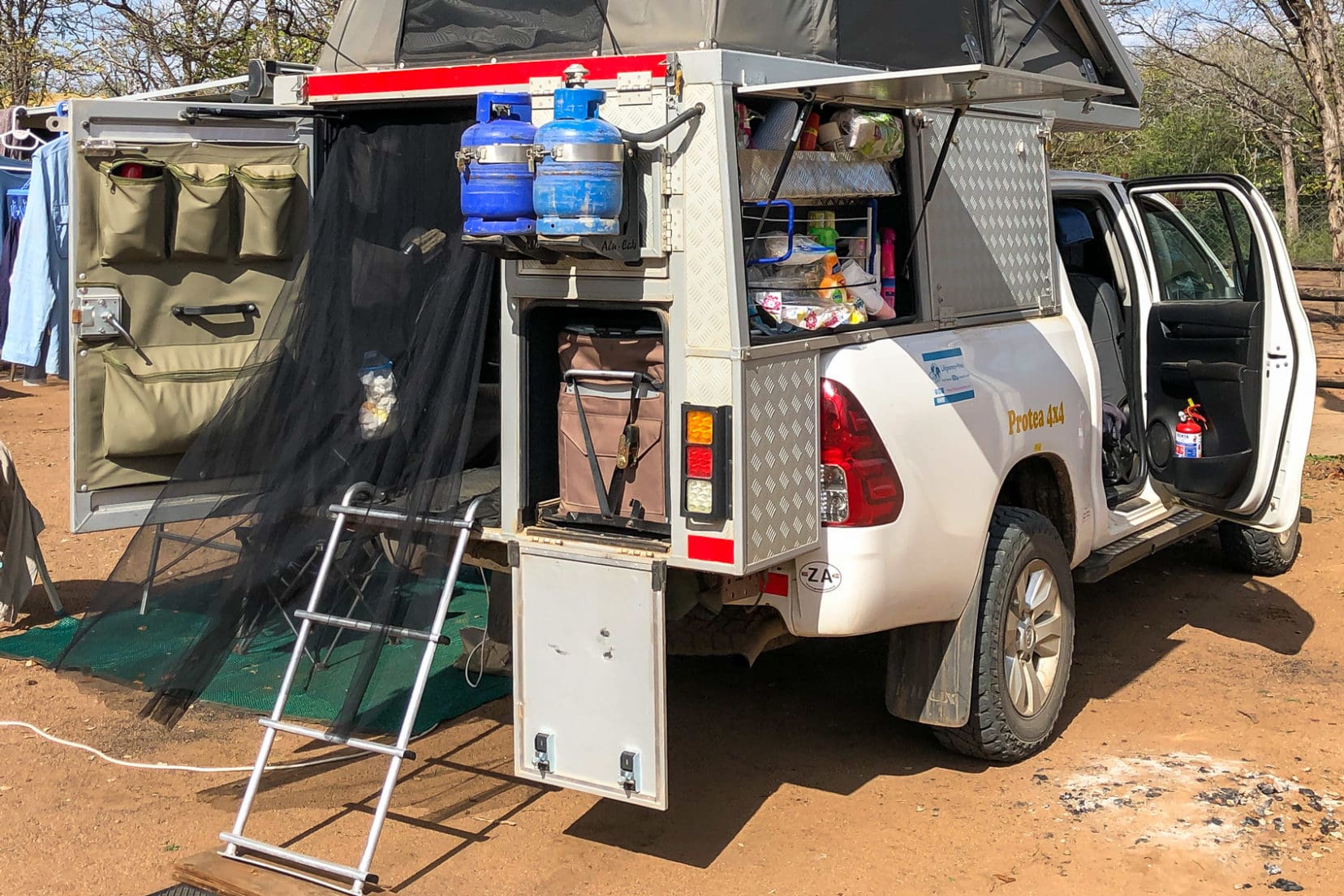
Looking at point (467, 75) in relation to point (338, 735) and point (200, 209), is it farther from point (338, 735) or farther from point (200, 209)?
point (338, 735)

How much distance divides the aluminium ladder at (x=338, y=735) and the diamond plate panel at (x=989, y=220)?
1.79 metres

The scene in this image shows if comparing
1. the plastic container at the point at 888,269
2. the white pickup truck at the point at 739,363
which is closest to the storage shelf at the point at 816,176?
the white pickup truck at the point at 739,363

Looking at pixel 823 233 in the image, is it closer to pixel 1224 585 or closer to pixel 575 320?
pixel 575 320

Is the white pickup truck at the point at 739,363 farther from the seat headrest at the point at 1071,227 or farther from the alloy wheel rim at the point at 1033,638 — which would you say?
the seat headrest at the point at 1071,227

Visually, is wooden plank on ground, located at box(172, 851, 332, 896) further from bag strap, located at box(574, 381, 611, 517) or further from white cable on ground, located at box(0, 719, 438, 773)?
bag strap, located at box(574, 381, 611, 517)

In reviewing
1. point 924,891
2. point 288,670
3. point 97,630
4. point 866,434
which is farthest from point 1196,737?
point 97,630

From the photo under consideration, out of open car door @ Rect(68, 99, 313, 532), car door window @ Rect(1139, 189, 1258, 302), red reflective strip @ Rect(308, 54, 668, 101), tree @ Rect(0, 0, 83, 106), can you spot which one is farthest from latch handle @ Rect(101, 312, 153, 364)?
tree @ Rect(0, 0, 83, 106)

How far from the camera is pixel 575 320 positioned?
434cm

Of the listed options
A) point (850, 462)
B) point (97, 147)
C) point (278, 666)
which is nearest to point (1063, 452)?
point (850, 462)

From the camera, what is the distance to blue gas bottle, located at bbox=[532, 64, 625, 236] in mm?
3604

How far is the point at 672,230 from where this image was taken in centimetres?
381

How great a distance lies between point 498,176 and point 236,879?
6.94ft

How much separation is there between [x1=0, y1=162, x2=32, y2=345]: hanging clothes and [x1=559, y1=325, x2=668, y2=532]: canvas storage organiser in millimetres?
4513

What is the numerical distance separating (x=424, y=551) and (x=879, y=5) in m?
2.35
